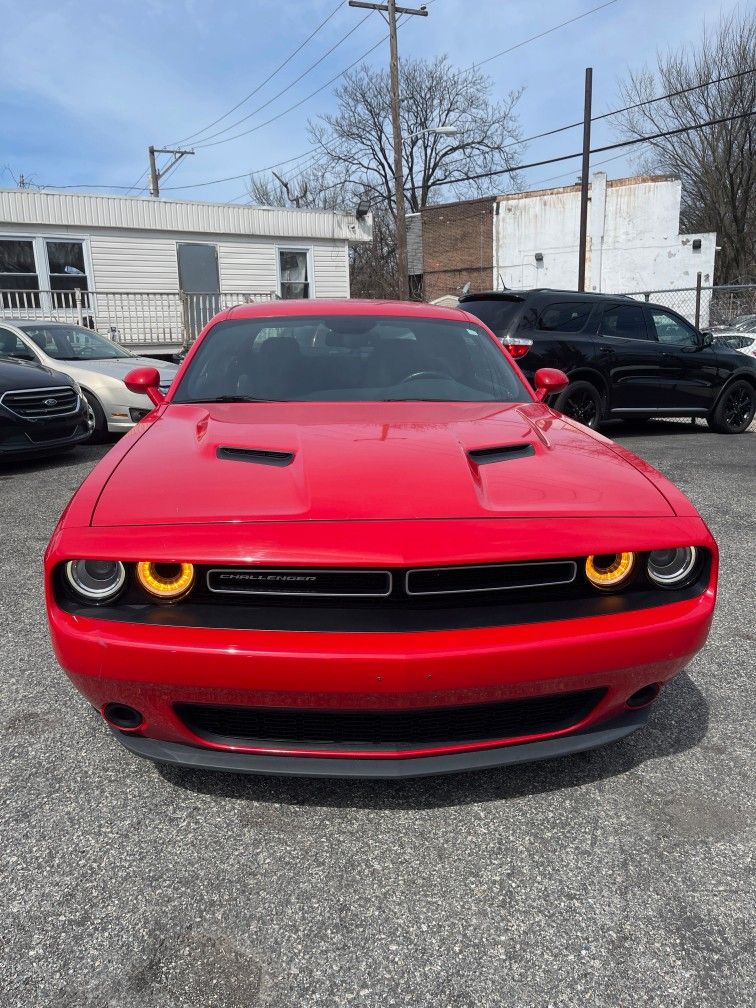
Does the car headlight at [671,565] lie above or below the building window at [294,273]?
below

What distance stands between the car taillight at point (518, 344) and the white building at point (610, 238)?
25795 millimetres

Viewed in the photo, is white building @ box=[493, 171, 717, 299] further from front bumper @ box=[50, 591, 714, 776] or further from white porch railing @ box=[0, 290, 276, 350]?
front bumper @ box=[50, 591, 714, 776]

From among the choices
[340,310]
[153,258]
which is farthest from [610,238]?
[340,310]

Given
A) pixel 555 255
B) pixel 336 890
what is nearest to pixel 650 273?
pixel 555 255

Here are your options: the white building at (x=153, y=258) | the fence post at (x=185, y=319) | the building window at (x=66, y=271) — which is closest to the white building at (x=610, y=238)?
the white building at (x=153, y=258)

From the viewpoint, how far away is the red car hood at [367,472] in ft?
6.27

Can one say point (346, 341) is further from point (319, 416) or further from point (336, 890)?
point (336, 890)

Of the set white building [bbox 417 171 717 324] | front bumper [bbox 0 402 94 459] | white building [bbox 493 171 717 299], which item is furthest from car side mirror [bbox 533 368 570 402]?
white building [bbox 493 171 717 299]

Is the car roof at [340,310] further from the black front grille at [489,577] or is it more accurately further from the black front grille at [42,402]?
the black front grille at [42,402]

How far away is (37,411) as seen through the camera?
7.08 m

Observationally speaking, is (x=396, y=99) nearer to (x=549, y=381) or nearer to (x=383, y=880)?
(x=549, y=381)

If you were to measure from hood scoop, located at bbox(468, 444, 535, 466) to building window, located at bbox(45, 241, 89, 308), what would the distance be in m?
15.4

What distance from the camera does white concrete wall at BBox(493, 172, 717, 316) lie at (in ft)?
101

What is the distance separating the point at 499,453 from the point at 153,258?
53.7ft
